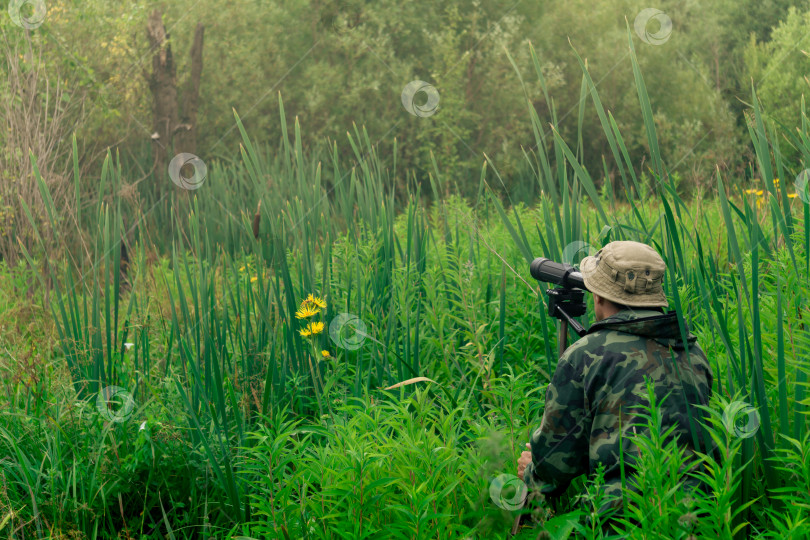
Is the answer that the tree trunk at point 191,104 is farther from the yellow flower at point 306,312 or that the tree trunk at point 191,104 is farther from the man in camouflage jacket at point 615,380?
→ the man in camouflage jacket at point 615,380

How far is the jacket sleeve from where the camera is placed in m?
2.03

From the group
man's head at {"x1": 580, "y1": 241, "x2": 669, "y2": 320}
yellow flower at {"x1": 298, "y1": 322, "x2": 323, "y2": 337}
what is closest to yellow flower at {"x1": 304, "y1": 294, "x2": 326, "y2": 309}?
yellow flower at {"x1": 298, "y1": 322, "x2": 323, "y2": 337}

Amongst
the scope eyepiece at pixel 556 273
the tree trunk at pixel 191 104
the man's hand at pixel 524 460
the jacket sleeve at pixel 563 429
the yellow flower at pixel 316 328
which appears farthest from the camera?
the tree trunk at pixel 191 104

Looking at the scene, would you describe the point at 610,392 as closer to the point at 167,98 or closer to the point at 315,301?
the point at 315,301

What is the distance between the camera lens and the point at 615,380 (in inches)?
77.2

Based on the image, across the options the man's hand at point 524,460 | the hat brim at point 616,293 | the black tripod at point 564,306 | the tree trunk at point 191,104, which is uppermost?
the tree trunk at point 191,104

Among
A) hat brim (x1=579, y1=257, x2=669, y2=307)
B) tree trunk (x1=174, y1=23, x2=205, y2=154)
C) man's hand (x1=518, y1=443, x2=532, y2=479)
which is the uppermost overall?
tree trunk (x1=174, y1=23, x2=205, y2=154)

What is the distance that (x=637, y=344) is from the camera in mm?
2006

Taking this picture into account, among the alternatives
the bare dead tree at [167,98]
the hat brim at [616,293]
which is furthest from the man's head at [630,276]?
the bare dead tree at [167,98]

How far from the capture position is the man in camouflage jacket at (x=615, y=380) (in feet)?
6.38

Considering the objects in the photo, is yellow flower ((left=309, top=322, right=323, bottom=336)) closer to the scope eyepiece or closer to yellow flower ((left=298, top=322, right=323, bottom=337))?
yellow flower ((left=298, top=322, right=323, bottom=337))

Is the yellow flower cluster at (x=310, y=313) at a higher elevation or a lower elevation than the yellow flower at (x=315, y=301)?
lower

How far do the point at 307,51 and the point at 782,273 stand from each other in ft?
45.9

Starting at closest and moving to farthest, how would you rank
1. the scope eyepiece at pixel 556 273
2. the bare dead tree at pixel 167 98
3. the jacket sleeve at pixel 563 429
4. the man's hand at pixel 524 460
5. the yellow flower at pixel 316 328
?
the jacket sleeve at pixel 563 429
the man's hand at pixel 524 460
the scope eyepiece at pixel 556 273
the yellow flower at pixel 316 328
the bare dead tree at pixel 167 98
